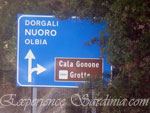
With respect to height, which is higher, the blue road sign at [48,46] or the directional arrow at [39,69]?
the blue road sign at [48,46]

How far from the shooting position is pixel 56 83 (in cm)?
463

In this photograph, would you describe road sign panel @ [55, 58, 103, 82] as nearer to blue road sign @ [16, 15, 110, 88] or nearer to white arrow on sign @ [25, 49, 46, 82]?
blue road sign @ [16, 15, 110, 88]

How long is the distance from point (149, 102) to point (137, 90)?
1.27 ft

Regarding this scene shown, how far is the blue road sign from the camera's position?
15.0 ft

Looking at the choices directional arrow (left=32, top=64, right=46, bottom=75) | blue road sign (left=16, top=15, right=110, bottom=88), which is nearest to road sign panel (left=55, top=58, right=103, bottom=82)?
blue road sign (left=16, top=15, right=110, bottom=88)

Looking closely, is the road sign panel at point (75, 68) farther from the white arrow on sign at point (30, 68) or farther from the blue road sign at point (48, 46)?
the white arrow on sign at point (30, 68)

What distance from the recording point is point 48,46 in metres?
4.59

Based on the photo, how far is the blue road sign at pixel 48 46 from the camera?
4.57m

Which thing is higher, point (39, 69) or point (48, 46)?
point (48, 46)

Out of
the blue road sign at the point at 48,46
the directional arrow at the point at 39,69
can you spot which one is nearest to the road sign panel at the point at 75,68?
the blue road sign at the point at 48,46

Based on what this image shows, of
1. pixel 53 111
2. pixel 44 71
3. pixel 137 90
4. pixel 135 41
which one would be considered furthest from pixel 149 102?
pixel 53 111

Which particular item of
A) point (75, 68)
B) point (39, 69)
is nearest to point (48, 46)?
point (39, 69)

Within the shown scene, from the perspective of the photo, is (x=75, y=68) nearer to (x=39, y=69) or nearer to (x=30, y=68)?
(x=39, y=69)

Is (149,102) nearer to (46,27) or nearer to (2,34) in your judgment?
(46,27)
